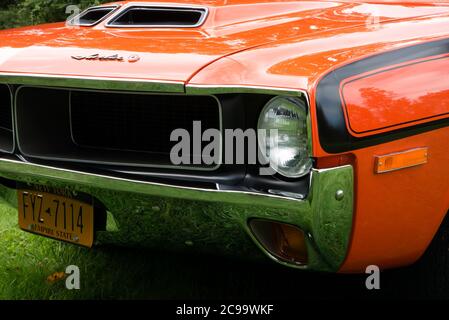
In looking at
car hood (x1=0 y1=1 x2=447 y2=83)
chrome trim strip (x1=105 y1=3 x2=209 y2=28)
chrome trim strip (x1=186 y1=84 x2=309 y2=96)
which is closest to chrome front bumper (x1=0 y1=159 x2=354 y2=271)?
chrome trim strip (x1=186 y1=84 x2=309 y2=96)

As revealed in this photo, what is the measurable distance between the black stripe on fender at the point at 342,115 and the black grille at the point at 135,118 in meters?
0.38

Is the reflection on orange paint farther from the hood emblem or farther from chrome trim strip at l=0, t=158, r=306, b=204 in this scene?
the hood emblem

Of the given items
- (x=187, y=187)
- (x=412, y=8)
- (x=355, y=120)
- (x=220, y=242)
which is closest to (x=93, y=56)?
(x=187, y=187)

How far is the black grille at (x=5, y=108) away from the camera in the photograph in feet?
8.71

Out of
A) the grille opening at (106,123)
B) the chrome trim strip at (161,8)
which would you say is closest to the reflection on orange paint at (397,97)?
the grille opening at (106,123)

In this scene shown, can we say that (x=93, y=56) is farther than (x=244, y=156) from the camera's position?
Yes

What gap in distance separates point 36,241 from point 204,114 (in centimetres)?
170

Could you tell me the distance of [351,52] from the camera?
2.15 m

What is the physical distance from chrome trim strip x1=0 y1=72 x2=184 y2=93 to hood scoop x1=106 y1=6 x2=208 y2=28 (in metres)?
0.55

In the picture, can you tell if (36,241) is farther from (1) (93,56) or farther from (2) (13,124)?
(1) (93,56)

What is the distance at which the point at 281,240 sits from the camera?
2164 mm

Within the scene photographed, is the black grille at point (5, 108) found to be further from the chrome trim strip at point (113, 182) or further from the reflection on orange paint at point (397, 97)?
the reflection on orange paint at point (397, 97)

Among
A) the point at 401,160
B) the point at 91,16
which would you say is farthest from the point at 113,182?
the point at 91,16

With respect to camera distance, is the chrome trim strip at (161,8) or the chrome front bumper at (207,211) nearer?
the chrome front bumper at (207,211)
